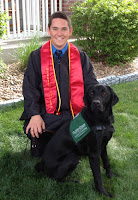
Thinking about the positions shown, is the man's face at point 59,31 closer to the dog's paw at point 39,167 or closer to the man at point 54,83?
the man at point 54,83

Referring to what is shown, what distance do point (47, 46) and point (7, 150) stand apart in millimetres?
1432

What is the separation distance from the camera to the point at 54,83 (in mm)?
2834

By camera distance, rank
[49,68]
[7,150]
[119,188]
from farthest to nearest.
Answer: [7,150] → [49,68] → [119,188]

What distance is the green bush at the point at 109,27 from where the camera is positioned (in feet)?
19.6

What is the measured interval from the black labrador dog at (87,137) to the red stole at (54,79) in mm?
347

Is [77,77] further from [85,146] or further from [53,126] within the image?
[85,146]

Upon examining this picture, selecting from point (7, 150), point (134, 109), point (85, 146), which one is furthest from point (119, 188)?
point (134, 109)

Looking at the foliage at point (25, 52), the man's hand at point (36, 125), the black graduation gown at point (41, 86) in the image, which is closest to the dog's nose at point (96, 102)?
the black graduation gown at point (41, 86)

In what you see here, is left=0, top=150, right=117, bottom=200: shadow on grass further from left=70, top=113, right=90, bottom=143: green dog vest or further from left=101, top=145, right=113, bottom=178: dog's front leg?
left=70, top=113, right=90, bottom=143: green dog vest

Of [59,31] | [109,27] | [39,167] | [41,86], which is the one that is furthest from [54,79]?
[109,27]

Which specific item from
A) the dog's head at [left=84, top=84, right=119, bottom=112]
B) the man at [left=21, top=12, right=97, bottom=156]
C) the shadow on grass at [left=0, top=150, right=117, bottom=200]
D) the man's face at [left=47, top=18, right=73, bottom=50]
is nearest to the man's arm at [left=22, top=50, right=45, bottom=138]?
the man at [left=21, top=12, right=97, bottom=156]

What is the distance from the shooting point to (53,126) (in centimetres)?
288

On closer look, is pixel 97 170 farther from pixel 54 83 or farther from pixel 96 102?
pixel 54 83

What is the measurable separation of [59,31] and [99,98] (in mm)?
902
